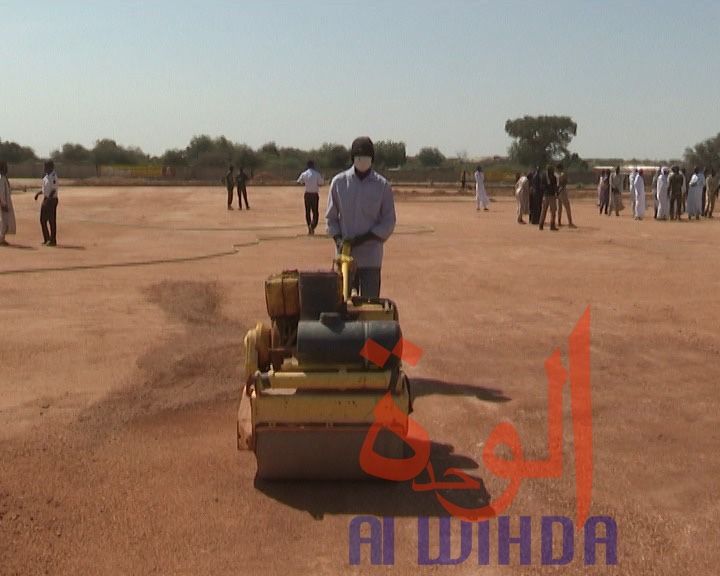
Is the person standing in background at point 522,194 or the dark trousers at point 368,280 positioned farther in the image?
the person standing in background at point 522,194

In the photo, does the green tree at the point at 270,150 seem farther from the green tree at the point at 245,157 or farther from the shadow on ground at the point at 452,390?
the shadow on ground at the point at 452,390

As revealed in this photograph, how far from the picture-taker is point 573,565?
13.6ft

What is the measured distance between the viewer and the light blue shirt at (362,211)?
21.9 ft

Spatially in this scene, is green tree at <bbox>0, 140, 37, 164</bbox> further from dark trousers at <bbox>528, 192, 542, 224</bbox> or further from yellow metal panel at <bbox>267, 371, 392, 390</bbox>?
yellow metal panel at <bbox>267, 371, 392, 390</bbox>

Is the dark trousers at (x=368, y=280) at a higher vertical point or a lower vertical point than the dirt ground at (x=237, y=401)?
higher

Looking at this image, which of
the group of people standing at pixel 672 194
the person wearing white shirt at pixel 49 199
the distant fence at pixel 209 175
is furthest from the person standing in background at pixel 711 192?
the distant fence at pixel 209 175

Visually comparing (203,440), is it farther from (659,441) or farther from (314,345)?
(659,441)

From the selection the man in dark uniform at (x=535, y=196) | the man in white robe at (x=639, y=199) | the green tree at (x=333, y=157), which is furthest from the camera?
the green tree at (x=333, y=157)

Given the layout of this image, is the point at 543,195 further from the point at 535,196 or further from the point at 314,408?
the point at 314,408

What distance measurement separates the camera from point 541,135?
10188cm

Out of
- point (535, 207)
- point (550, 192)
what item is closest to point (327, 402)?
point (550, 192)

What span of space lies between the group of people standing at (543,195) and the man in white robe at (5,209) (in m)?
12.1

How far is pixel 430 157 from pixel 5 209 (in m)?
96.8

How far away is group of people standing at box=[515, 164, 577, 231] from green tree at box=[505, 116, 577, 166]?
7707 centimetres
